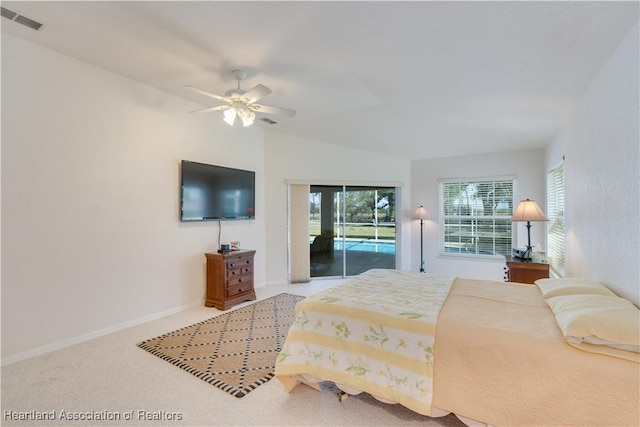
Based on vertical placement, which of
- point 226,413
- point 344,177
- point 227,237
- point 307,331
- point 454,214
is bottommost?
point 226,413

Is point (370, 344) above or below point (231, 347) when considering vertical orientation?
above

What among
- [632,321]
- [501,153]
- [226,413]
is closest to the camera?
[632,321]

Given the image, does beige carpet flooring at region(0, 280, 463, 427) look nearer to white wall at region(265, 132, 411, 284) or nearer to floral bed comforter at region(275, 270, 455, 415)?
floral bed comforter at region(275, 270, 455, 415)

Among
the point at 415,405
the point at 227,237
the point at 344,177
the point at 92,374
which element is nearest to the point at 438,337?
the point at 415,405

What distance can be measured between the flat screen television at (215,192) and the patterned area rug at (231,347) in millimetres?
1408

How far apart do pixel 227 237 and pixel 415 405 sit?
3.63 meters

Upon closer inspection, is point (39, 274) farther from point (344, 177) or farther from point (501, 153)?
point (501, 153)

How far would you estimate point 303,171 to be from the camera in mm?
5523

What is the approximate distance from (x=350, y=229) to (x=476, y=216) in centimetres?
229

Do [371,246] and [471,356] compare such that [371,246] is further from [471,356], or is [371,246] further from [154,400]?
[154,400]

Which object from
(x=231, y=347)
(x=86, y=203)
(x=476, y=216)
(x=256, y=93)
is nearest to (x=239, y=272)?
(x=231, y=347)

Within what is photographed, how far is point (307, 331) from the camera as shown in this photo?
2115mm

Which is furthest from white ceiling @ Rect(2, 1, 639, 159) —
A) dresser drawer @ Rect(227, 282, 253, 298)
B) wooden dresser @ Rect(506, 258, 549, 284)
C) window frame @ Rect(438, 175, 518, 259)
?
dresser drawer @ Rect(227, 282, 253, 298)

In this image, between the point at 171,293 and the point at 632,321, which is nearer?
the point at 632,321
